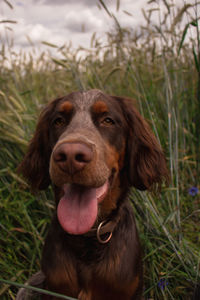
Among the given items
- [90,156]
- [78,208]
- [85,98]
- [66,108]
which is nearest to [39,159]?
[66,108]

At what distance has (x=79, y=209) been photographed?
1.54 metres

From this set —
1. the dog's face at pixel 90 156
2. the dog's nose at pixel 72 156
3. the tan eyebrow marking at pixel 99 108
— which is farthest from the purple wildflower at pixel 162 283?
the tan eyebrow marking at pixel 99 108

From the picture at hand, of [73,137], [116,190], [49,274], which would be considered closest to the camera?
[73,137]

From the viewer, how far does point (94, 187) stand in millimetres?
1533

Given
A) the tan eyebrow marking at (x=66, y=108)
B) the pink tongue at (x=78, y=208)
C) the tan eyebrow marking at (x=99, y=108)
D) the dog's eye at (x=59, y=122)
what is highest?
the tan eyebrow marking at (x=66, y=108)

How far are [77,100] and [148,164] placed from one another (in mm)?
661

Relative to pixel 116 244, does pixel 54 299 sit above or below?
below

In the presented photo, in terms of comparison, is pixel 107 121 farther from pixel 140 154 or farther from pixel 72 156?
pixel 72 156

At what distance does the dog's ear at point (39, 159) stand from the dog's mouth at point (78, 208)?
494 mm

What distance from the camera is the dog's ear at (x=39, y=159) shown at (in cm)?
207

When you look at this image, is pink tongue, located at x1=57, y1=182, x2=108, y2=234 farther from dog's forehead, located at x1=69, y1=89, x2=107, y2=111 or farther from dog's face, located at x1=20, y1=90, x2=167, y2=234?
dog's forehead, located at x1=69, y1=89, x2=107, y2=111

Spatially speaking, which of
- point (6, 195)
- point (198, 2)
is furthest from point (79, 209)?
point (198, 2)

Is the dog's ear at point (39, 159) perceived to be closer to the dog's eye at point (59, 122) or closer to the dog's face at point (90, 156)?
the dog's face at point (90, 156)

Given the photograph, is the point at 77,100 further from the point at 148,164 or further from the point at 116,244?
the point at 116,244
